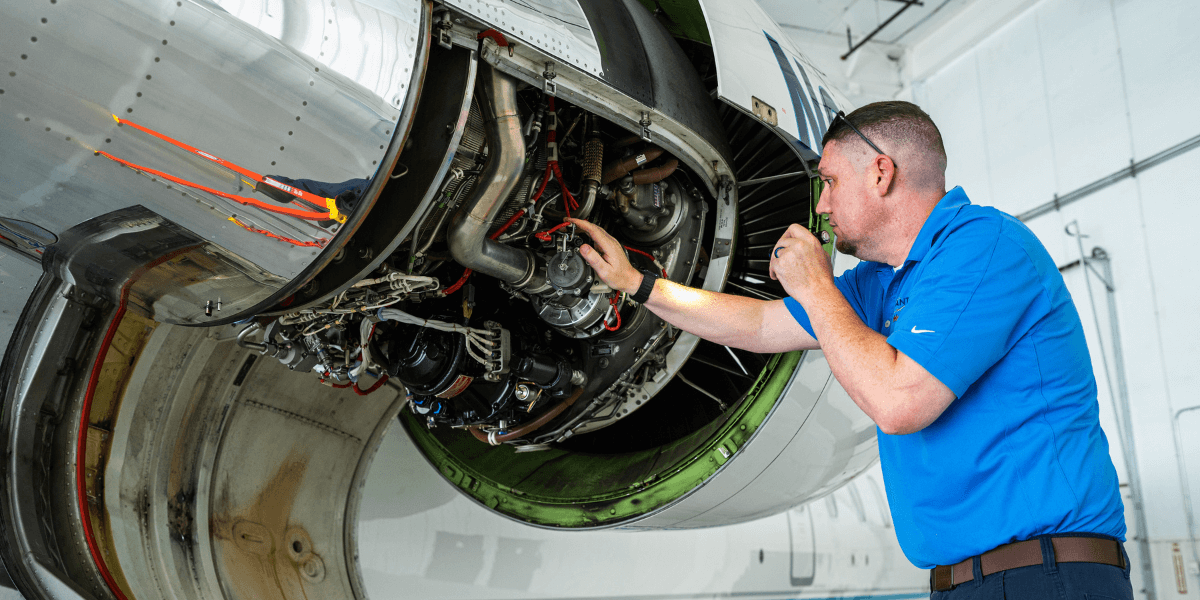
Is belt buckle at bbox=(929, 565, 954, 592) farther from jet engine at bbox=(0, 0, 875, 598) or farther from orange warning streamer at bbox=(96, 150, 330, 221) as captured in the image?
orange warning streamer at bbox=(96, 150, 330, 221)

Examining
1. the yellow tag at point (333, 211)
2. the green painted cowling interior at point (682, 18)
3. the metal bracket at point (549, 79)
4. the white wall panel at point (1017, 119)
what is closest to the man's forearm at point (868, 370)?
the metal bracket at point (549, 79)

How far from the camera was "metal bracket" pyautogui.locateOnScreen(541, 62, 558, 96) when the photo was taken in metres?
2.20

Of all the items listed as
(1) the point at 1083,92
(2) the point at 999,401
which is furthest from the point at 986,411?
(1) the point at 1083,92

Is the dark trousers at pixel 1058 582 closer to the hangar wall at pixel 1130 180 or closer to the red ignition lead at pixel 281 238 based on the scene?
the red ignition lead at pixel 281 238

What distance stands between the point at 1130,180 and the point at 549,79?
7418mm

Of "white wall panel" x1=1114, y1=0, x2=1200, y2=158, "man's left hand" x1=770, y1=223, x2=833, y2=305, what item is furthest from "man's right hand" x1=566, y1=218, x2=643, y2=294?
"white wall panel" x1=1114, y1=0, x2=1200, y2=158

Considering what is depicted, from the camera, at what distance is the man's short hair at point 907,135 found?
1.92 metres

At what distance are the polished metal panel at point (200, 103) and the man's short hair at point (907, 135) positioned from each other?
3.66ft

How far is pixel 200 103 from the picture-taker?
5.34 ft

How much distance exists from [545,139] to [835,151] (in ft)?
3.16

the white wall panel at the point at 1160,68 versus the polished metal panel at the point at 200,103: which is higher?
the white wall panel at the point at 1160,68

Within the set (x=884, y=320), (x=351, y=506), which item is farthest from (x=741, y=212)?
(x=351, y=506)

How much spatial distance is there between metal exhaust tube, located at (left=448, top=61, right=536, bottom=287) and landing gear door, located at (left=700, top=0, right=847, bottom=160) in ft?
2.30

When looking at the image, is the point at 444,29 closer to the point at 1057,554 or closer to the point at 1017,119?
the point at 1057,554
